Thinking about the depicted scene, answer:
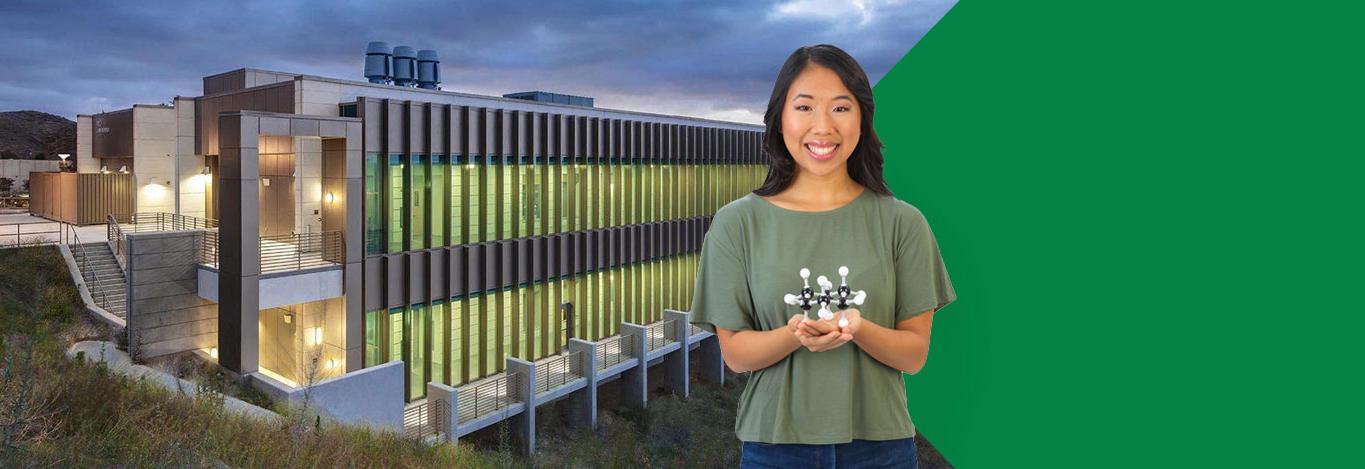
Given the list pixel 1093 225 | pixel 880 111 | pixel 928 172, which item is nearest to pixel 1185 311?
pixel 1093 225

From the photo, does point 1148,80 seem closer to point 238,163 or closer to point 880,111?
point 880,111

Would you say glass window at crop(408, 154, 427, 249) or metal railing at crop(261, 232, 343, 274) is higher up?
glass window at crop(408, 154, 427, 249)

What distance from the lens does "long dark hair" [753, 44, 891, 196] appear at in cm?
334

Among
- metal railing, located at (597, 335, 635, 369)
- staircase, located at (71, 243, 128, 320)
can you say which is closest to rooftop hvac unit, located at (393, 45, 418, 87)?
staircase, located at (71, 243, 128, 320)

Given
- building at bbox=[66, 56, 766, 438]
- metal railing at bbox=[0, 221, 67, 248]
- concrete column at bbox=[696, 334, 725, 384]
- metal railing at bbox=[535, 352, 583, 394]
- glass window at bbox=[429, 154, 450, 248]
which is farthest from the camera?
concrete column at bbox=[696, 334, 725, 384]

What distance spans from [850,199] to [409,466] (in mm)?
7824

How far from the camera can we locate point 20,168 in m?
47.0

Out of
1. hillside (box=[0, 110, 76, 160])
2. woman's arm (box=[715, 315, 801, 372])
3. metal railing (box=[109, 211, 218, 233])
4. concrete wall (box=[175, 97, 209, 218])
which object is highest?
hillside (box=[0, 110, 76, 160])

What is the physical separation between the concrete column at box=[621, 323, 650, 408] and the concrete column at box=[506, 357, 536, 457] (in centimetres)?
554

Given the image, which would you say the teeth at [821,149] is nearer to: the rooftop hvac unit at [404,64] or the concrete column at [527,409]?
the concrete column at [527,409]

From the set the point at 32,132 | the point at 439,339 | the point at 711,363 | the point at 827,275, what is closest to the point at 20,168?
the point at 439,339

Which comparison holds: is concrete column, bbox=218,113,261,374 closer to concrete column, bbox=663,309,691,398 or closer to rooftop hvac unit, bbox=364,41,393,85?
rooftop hvac unit, bbox=364,41,393,85

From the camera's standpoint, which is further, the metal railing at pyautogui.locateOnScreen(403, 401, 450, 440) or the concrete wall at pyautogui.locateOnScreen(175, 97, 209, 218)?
the concrete wall at pyautogui.locateOnScreen(175, 97, 209, 218)

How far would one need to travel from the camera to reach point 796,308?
3148 millimetres
